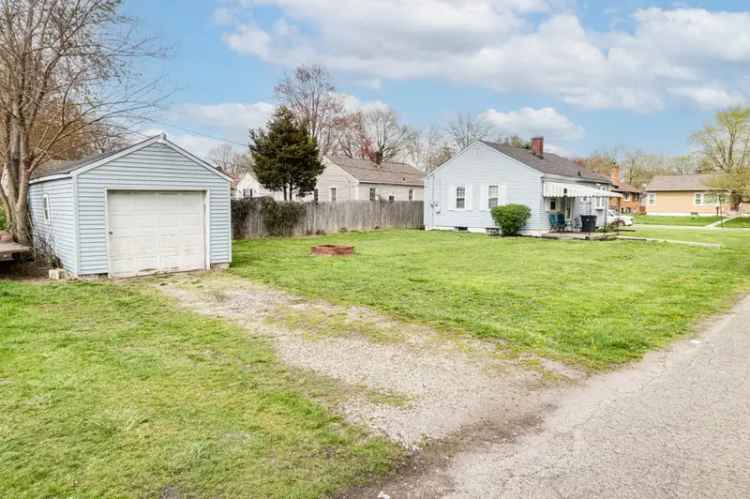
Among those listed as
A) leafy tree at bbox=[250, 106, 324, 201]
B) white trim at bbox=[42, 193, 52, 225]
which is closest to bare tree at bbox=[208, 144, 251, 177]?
leafy tree at bbox=[250, 106, 324, 201]

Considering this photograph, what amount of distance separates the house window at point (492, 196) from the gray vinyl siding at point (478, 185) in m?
0.25

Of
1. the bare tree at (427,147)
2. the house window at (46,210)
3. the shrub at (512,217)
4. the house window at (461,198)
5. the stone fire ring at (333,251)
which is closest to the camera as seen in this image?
the house window at (46,210)

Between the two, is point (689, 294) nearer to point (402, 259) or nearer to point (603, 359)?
point (603, 359)

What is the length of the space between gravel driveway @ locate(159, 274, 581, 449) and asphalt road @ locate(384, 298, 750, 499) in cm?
36

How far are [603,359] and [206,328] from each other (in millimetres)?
4789

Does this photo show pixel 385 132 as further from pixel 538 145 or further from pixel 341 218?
pixel 341 218

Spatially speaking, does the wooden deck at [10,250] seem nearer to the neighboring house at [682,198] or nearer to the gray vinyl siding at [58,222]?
the gray vinyl siding at [58,222]

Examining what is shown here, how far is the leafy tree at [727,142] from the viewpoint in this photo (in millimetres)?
40031

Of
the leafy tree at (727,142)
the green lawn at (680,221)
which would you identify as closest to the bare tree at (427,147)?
the green lawn at (680,221)

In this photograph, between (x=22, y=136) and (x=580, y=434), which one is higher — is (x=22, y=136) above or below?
above

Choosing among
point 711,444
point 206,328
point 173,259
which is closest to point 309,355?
point 206,328

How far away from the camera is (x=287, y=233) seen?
856 inches

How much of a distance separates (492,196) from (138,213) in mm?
17319

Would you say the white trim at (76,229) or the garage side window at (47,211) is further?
the garage side window at (47,211)
